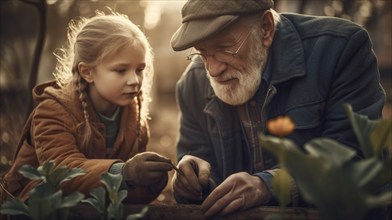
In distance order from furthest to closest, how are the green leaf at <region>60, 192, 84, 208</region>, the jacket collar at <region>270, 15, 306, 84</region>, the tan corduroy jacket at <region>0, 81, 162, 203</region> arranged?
the jacket collar at <region>270, 15, 306, 84</region>
the tan corduroy jacket at <region>0, 81, 162, 203</region>
the green leaf at <region>60, 192, 84, 208</region>

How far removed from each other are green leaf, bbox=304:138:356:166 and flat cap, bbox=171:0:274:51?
48.3 inches

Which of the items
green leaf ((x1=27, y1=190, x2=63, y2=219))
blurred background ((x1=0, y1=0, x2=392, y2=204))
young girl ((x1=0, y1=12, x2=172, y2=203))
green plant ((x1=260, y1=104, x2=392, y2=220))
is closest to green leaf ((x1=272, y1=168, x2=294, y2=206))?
green plant ((x1=260, y1=104, x2=392, y2=220))

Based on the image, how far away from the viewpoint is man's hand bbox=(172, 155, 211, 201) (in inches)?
102

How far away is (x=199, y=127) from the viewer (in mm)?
3291

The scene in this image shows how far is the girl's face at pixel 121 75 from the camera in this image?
2.91m

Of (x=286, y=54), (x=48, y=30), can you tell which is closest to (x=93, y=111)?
(x=286, y=54)

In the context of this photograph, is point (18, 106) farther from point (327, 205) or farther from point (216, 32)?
point (327, 205)

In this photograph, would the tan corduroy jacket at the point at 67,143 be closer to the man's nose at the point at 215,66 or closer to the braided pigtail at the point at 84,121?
the braided pigtail at the point at 84,121

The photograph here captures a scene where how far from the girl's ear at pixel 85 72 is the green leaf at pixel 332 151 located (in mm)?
1758

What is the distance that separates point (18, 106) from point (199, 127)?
2.42 metres

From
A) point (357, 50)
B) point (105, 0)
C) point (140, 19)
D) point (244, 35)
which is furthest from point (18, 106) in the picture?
point (357, 50)

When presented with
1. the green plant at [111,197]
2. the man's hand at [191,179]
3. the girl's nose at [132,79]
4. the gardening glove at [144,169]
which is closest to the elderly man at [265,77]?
the man's hand at [191,179]

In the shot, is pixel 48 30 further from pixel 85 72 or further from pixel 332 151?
pixel 332 151

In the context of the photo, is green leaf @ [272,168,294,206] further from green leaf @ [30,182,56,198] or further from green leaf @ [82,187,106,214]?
green leaf @ [30,182,56,198]
